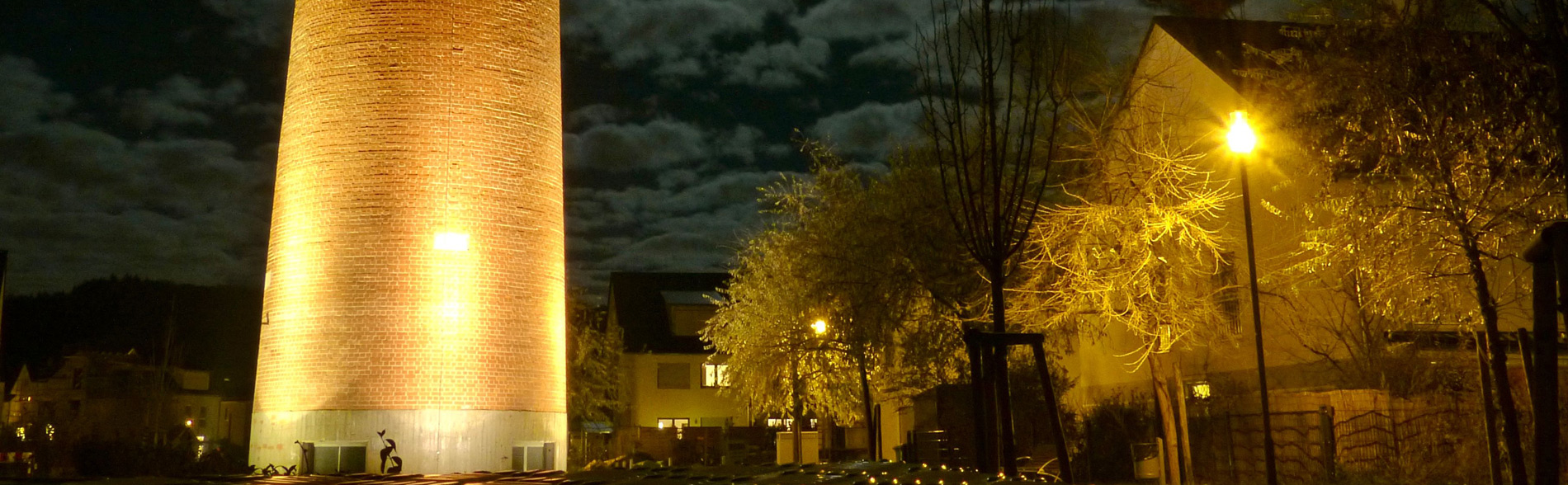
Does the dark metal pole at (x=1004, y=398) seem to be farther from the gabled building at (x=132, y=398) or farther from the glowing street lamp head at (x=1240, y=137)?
the gabled building at (x=132, y=398)

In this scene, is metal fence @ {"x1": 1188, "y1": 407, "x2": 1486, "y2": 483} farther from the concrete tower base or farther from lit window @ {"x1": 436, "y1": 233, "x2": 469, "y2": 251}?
lit window @ {"x1": 436, "y1": 233, "x2": 469, "y2": 251}

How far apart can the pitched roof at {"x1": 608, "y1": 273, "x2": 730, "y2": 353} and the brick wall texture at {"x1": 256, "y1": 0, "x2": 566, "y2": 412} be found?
35.7 meters

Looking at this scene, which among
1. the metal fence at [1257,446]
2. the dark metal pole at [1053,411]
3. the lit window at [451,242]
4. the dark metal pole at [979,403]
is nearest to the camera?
the dark metal pole at [1053,411]

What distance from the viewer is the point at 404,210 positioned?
20.2 m

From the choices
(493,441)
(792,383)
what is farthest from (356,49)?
(792,383)

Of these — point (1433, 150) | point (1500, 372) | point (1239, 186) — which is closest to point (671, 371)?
point (1239, 186)

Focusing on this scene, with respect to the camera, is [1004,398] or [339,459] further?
[339,459]

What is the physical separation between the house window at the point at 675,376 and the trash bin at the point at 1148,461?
39.8m

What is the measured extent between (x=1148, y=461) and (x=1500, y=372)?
831cm

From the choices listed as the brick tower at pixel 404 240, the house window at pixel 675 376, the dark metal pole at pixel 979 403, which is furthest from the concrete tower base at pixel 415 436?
the house window at pixel 675 376

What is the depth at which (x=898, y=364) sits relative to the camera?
86.9 ft

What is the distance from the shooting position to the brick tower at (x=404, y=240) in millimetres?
20109

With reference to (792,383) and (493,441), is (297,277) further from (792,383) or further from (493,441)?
(792,383)

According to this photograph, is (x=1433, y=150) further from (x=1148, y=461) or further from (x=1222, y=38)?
(x=1222, y=38)
